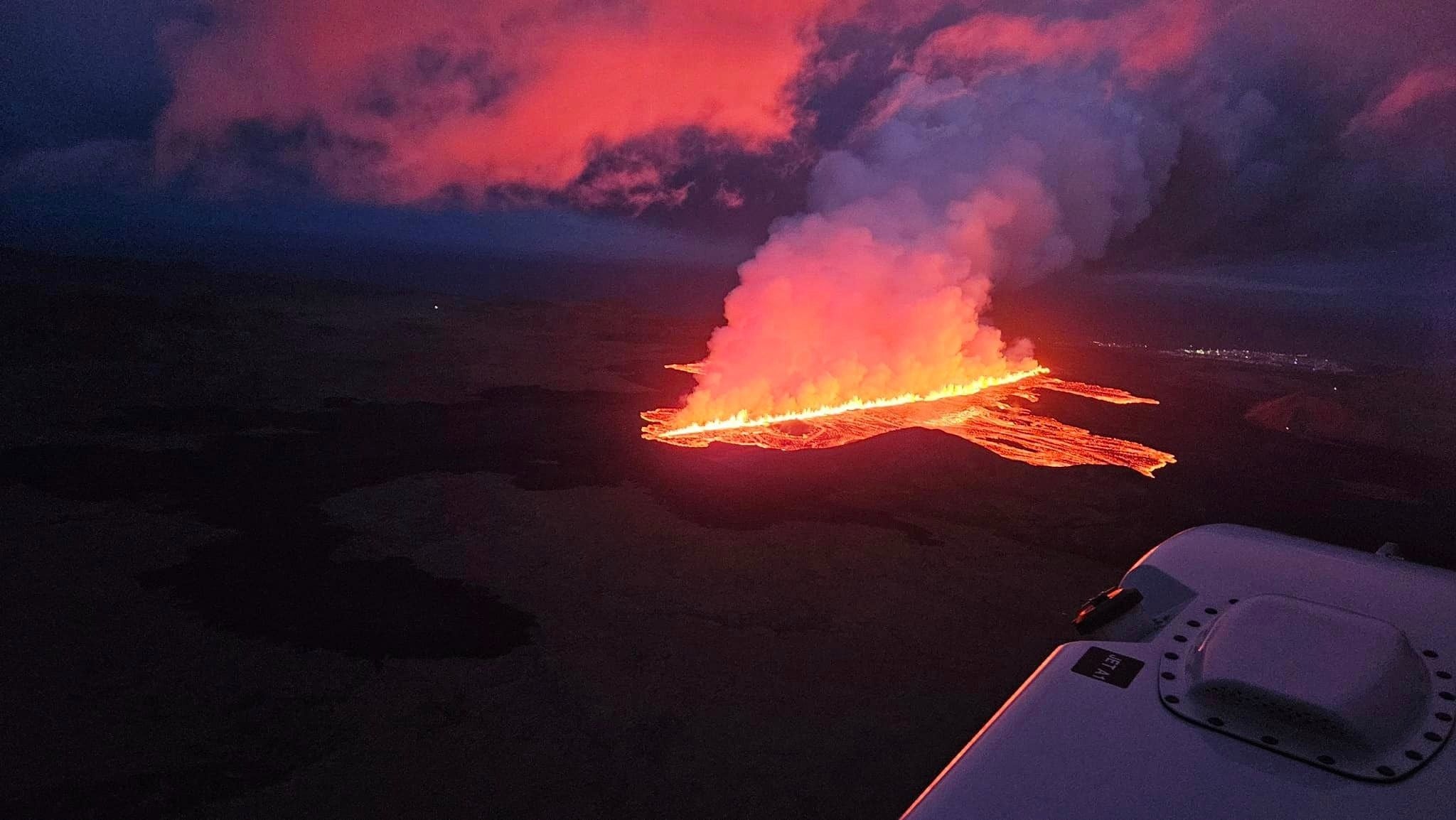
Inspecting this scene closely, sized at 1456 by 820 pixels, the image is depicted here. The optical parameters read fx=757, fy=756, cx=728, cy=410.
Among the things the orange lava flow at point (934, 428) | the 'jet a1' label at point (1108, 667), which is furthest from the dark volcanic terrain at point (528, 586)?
the 'jet a1' label at point (1108, 667)

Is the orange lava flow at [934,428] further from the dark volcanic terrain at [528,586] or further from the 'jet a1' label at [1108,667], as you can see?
the 'jet a1' label at [1108,667]

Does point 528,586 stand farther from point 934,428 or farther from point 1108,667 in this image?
point 934,428

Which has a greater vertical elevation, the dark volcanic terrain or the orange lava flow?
the orange lava flow

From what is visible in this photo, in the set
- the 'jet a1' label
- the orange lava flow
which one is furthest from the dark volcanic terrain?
the 'jet a1' label

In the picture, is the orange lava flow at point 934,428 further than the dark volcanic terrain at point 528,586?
Yes

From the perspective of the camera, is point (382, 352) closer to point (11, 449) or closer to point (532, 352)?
point (532, 352)

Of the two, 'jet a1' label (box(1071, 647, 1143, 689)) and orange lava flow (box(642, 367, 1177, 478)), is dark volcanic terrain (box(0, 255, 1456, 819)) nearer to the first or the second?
orange lava flow (box(642, 367, 1177, 478))

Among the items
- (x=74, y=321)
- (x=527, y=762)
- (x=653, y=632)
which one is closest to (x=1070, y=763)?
(x=527, y=762)
